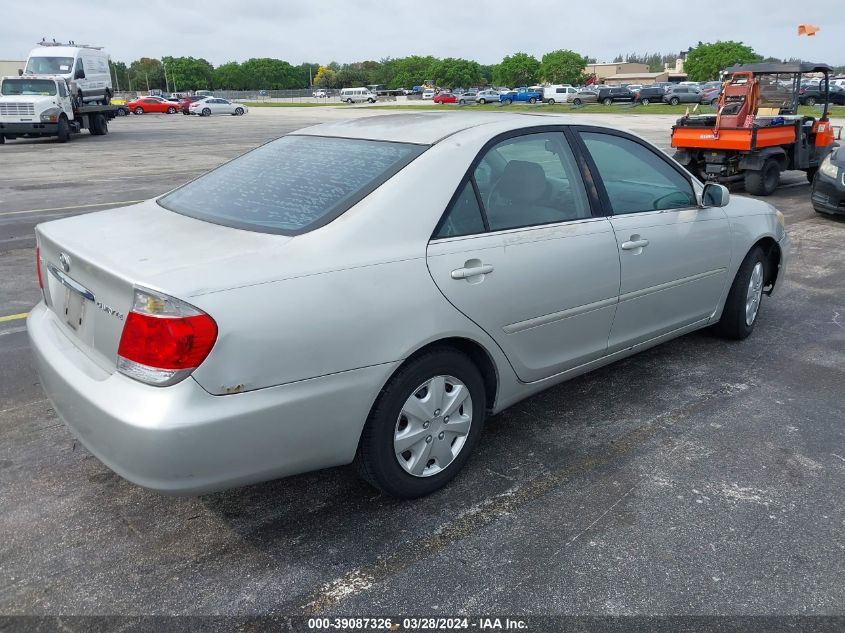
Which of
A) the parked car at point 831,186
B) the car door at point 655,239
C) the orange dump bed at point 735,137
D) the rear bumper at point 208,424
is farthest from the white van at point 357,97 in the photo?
the rear bumper at point 208,424

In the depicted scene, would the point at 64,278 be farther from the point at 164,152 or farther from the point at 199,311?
the point at 164,152

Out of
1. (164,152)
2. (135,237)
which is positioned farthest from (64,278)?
(164,152)

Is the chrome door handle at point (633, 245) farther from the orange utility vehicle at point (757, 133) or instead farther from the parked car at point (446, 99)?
the parked car at point (446, 99)

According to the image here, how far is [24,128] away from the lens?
2312 centimetres

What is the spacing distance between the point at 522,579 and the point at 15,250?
742cm

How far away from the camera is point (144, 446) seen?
7.85 ft

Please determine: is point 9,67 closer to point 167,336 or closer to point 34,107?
point 34,107

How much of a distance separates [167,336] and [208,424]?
0.32 metres

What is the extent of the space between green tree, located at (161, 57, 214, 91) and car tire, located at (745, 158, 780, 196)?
127 m

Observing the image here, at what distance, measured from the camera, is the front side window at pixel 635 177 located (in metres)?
3.86

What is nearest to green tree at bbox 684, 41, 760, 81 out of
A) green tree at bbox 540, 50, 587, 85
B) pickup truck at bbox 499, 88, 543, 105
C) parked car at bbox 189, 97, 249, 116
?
green tree at bbox 540, 50, 587, 85

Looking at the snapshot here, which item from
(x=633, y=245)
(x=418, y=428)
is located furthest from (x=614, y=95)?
(x=418, y=428)

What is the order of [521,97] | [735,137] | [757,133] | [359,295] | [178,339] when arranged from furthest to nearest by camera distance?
[521,97]
[735,137]
[757,133]
[359,295]
[178,339]

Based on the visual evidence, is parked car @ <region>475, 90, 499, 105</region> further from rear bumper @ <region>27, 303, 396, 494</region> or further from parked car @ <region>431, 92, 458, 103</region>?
rear bumper @ <region>27, 303, 396, 494</region>
